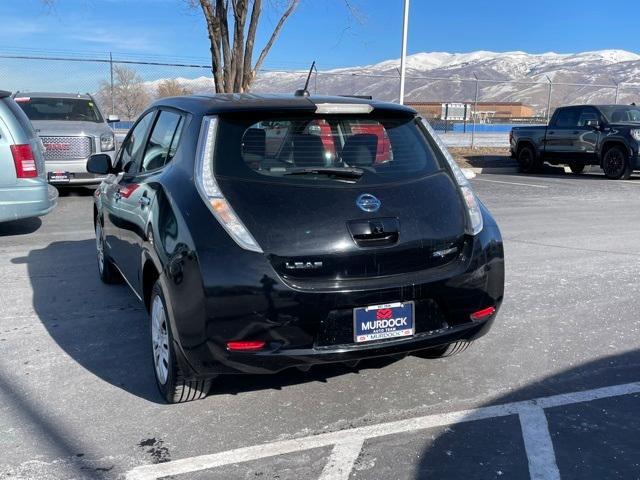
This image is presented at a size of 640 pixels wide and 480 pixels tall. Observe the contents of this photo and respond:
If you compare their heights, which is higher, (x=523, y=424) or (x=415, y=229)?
(x=415, y=229)

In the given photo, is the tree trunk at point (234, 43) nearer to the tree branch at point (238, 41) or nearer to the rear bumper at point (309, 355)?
the tree branch at point (238, 41)

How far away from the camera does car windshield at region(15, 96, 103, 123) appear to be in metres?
12.5

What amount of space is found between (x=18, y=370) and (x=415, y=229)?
2.55 metres

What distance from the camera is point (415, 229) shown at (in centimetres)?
335

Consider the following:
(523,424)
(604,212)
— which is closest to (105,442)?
(523,424)

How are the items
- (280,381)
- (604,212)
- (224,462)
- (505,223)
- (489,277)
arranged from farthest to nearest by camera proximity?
(604,212)
(505,223)
(280,381)
(489,277)
(224,462)

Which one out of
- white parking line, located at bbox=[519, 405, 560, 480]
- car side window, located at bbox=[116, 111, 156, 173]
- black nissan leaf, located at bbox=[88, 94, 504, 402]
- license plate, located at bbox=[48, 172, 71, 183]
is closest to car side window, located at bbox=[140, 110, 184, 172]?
black nissan leaf, located at bbox=[88, 94, 504, 402]

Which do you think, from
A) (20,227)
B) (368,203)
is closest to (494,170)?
(20,227)

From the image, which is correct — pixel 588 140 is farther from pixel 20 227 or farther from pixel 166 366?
pixel 166 366

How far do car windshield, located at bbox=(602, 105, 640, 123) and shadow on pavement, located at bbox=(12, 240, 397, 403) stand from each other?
14003mm

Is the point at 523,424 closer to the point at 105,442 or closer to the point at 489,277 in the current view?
the point at 489,277

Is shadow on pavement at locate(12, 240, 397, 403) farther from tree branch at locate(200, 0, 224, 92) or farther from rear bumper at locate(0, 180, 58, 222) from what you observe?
tree branch at locate(200, 0, 224, 92)

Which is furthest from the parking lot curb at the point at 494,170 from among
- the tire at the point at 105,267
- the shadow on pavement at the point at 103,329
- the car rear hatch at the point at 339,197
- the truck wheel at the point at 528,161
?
the car rear hatch at the point at 339,197

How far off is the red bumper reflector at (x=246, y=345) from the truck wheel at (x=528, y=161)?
1643cm
